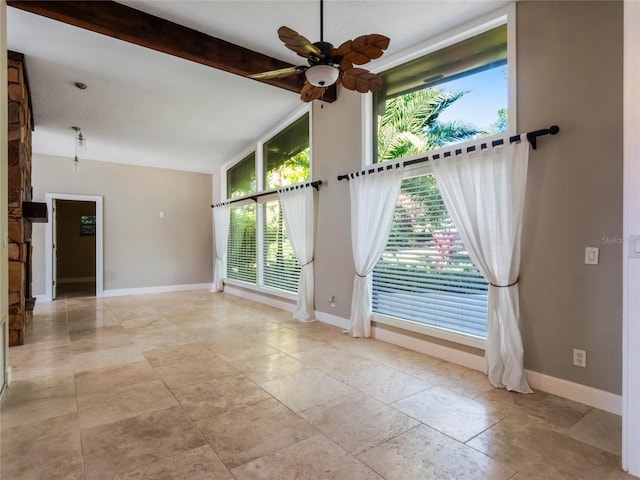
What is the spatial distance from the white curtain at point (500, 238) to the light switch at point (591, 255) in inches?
17.1

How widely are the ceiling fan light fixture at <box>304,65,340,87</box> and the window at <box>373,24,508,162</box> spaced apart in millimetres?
1606

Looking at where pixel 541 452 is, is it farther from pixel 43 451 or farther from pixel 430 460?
pixel 43 451

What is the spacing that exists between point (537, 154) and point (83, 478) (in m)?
3.59

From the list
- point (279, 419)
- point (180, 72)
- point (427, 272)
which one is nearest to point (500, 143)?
point (427, 272)

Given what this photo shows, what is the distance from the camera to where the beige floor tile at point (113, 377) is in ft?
9.15

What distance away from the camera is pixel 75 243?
10023mm

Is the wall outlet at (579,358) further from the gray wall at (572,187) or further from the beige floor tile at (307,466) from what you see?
the beige floor tile at (307,466)

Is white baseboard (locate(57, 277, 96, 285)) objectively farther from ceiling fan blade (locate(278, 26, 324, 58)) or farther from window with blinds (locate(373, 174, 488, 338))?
ceiling fan blade (locate(278, 26, 324, 58))

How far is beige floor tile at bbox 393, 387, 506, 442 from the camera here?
2.16 m

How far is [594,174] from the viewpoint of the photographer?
2436 millimetres

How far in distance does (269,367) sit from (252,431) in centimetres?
108

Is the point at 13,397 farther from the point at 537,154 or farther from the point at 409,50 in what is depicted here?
the point at 409,50

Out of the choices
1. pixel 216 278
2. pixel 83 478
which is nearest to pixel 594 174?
pixel 83 478

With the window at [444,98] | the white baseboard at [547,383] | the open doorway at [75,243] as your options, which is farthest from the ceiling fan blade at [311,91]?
the open doorway at [75,243]
